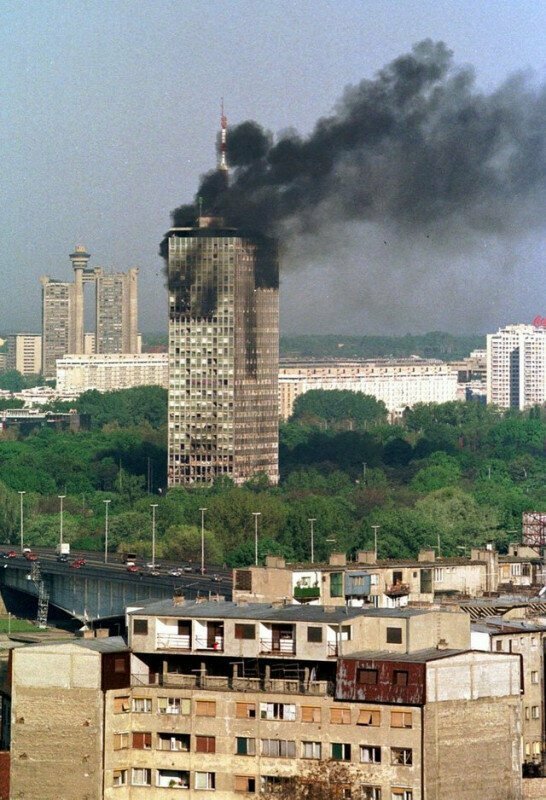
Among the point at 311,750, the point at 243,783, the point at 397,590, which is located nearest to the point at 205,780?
the point at 243,783

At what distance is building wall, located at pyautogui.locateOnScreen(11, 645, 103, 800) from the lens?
40.1 m

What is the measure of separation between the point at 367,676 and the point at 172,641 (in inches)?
140

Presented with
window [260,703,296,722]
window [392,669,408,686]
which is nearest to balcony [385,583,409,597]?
window [260,703,296,722]

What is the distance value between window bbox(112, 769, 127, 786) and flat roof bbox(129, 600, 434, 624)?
2515 mm

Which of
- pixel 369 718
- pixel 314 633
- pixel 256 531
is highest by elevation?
pixel 314 633

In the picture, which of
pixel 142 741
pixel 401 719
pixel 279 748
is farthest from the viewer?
pixel 142 741

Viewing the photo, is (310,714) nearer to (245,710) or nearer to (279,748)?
(279,748)

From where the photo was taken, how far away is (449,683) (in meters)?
39.0

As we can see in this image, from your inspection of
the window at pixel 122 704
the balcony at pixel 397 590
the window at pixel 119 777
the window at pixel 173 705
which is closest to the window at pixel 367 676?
the window at pixel 173 705

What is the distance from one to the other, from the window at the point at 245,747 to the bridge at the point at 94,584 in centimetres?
2830

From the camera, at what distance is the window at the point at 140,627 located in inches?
1635

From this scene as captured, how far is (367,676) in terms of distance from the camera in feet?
129

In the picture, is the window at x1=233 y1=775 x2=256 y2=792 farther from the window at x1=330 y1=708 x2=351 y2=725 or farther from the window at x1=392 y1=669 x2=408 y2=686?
the window at x1=392 y1=669 x2=408 y2=686

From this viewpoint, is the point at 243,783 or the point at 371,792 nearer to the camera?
the point at 371,792
